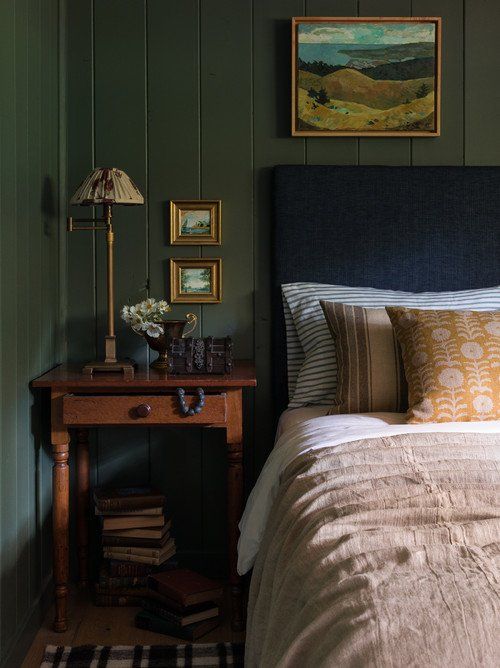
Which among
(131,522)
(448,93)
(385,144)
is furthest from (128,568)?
(448,93)

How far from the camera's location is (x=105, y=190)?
2781 millimetres

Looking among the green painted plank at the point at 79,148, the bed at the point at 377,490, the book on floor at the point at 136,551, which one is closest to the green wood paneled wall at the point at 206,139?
the green painted plank at the point at 79,148

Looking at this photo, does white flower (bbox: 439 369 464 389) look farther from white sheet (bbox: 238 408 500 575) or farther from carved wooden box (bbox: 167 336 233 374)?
carved wooden box (bbox: 167 336 233 374)

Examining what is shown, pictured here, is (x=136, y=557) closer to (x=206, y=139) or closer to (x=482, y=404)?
(x=482, y=404)

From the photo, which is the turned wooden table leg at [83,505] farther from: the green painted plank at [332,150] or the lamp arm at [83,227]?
the green painted plank at [332,150]

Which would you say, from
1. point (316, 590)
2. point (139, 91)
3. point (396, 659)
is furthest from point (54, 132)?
point (396, 659)

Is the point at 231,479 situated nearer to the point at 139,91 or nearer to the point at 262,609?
the point at 262,609

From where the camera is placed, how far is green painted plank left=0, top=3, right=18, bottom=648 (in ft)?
7.45

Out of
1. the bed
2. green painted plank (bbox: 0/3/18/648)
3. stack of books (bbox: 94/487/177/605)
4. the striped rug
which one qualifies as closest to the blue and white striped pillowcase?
the bed

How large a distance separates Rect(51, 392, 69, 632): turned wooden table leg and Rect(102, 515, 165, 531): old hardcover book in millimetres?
231

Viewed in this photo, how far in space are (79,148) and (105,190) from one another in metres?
0.45

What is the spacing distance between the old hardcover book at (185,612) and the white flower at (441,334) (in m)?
1.19

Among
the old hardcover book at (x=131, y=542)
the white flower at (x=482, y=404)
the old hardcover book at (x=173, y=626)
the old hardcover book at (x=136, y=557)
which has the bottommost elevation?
the old hardcover book at (x=173, y=626)

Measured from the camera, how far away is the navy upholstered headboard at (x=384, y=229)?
10.2 feet
